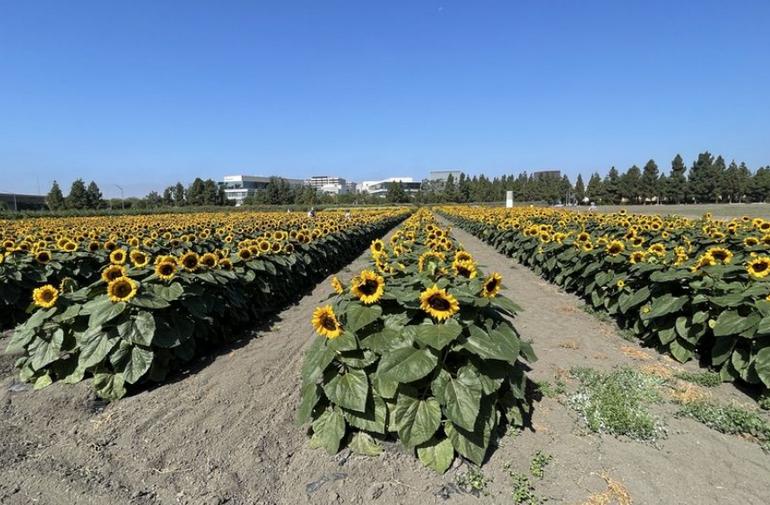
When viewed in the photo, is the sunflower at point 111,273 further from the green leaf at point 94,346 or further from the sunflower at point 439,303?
the sunflower at point 439,303

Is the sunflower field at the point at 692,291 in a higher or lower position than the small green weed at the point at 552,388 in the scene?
higher

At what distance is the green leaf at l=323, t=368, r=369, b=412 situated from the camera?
9.43ft

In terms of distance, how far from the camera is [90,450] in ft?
11.1

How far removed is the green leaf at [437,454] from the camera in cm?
291

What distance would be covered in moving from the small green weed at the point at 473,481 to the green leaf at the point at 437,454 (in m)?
0.11

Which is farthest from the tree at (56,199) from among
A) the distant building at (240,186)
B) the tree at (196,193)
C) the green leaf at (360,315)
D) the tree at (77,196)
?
the green leaf at (360,315)

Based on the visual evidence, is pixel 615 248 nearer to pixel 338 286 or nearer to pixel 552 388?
pixel 552 388

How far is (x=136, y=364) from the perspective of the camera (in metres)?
4.05

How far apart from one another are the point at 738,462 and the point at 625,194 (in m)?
107

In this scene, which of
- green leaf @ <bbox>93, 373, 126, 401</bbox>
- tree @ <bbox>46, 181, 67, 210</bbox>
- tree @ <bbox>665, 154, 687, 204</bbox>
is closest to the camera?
green leaf @ <bbox>93, 373, 126, 401</bbox>

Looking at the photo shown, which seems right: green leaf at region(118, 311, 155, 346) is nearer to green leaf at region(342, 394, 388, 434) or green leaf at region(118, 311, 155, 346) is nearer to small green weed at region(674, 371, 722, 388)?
green leaf at region(342, 394, 388, 434)

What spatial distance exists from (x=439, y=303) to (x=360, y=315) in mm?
491

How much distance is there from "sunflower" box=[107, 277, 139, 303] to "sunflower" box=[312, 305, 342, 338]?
1.97 m

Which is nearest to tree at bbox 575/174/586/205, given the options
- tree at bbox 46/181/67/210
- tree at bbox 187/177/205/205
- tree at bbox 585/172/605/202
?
tree at bbox 585/172/605/202
